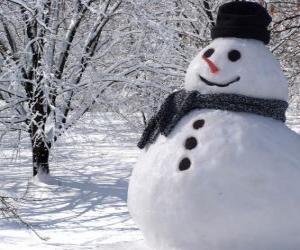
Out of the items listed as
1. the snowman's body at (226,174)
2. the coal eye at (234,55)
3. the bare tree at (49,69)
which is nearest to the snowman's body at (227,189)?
the snowman's body at (226,174)

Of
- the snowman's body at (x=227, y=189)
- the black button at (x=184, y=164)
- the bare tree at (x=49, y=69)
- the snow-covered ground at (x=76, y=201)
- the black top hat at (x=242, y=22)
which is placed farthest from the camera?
the bare tree at (x=49, y=69)

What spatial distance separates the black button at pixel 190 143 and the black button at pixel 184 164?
0.27 ft

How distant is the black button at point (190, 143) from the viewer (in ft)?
10.2

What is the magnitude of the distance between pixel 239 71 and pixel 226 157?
57 cm

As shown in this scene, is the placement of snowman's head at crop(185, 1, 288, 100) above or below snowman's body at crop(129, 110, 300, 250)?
above

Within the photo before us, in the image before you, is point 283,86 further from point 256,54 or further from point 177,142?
point 177,142

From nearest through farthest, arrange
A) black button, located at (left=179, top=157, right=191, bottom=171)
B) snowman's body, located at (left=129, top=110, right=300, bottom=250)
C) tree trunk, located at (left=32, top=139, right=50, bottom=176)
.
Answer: snowman's body, located at (left=129, top=110, right=300, bottom=250) → black button, located at (left=179, top=157, right=191, bottom=171) → tree trunk, located at (left=32, top=139, right=50, bottom=176)

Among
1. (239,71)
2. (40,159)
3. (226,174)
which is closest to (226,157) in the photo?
(226,174)

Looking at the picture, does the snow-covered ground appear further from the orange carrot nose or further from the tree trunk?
the orange carrot nose

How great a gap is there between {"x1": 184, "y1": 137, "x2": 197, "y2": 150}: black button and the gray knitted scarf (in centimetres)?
19

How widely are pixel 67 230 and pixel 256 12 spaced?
544 centimetres

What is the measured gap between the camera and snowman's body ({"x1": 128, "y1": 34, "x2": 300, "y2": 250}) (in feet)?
9.55

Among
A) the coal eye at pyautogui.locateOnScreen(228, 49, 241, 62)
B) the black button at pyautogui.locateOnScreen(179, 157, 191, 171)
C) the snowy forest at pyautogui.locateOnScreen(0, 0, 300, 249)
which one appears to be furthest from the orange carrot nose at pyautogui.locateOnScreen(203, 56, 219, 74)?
the snowy forest at pyautogui.locateOnScreen(0, 0, 300, 249)

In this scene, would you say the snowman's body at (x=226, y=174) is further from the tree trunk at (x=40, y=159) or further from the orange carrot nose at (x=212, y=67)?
the tree trunk at (x=40, y=159)
